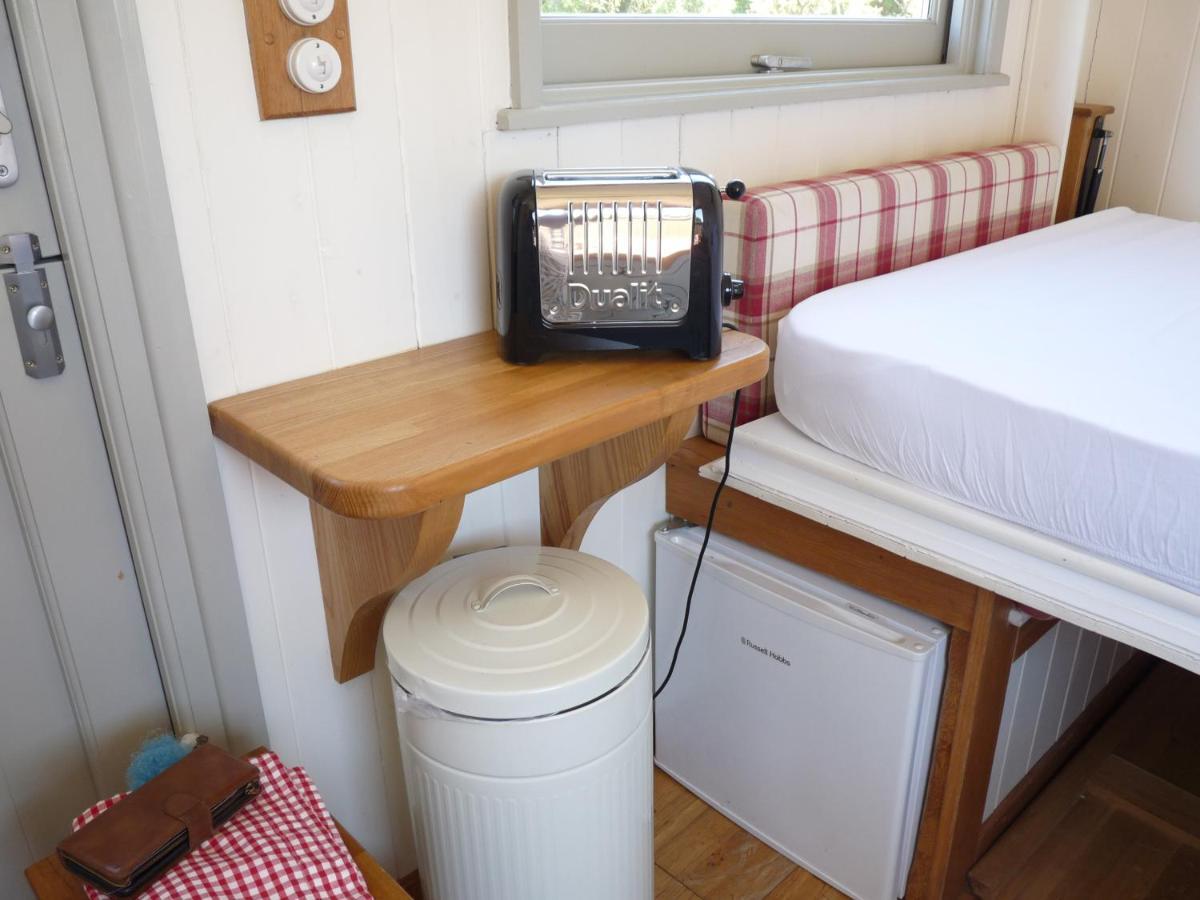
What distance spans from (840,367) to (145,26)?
2.96 ft

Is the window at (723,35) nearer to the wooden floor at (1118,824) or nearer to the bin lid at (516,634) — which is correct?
the bin lid at (516,634)

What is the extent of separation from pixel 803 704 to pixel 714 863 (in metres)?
0.35

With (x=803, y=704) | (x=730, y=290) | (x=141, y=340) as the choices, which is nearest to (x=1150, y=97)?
(x=730, y=290)

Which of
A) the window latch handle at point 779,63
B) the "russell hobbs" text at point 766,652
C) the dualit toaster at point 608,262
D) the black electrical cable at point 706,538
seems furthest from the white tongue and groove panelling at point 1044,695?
the window latch handle at point 779,63

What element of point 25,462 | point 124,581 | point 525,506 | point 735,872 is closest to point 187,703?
point 124,581

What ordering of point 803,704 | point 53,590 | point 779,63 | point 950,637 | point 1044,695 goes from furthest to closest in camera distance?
point 779,63 < point 1044,695 < point 803,704 < point 950,637 < point 53,590

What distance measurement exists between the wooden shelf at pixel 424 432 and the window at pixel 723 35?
472mm

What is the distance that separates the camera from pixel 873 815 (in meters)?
1.42

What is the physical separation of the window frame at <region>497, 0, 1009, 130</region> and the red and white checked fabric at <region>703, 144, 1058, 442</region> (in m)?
0.14

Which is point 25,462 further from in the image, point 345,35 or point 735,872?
point 735,872

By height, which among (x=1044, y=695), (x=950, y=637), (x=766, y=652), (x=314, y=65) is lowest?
(x=1044, y=695)

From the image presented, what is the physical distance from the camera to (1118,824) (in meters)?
1.66

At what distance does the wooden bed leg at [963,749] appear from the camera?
1277 mm

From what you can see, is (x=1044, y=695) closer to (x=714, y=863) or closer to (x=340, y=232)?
(x=714, y=863)
